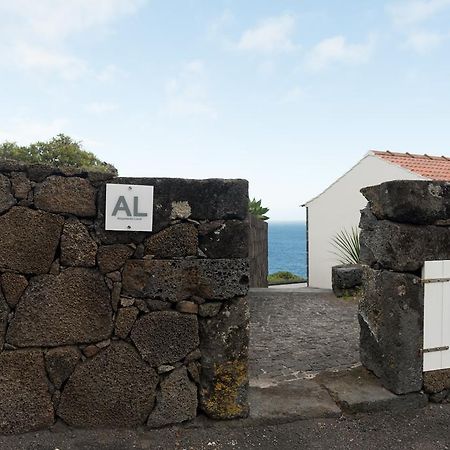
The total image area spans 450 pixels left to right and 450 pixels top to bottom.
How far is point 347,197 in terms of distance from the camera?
14.4m

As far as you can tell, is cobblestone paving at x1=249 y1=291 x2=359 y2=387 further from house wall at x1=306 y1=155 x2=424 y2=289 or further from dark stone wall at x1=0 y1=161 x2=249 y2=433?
house wall at x1=306 y1=155 x2=424 y2=289

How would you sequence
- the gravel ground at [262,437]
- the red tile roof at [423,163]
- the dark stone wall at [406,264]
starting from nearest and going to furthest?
the gravel ground at [262,437], the dark stone wall at [406,264], the red tile roof at [423,163]

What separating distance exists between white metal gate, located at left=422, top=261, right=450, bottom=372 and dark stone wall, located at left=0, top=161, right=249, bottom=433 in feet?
5.31

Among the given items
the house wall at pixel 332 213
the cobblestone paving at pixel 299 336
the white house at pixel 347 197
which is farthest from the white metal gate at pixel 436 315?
the house wall at pixel 332 213

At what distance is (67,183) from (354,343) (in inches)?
159

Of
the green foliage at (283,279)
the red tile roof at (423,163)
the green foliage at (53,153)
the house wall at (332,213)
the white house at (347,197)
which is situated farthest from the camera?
the green foliage at (283,279)

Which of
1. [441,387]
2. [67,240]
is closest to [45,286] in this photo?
[67,240]

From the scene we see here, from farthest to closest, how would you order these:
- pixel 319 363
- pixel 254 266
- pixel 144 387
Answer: pixel 254 266 < pixel 319 363 < pixel 144 387

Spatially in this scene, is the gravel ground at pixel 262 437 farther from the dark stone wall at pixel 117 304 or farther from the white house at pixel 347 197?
the white house at pixel 347 197

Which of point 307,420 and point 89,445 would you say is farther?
point 307,420

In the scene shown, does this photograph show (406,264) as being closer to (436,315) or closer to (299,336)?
(436,315)

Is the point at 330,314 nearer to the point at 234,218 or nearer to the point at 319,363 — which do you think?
the point at 319,363

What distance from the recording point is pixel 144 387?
3.04m

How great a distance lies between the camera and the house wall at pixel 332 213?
1347cm
